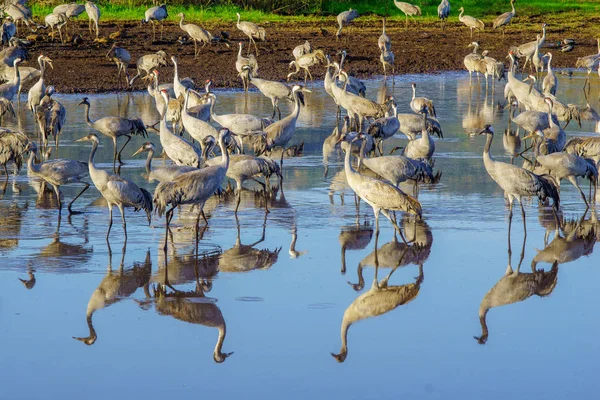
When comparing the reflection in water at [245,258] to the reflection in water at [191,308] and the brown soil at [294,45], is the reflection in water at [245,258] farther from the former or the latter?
the brown soil at [294,45]

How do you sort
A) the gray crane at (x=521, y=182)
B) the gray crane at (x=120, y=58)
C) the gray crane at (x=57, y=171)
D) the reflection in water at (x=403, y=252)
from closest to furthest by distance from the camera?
1. the reflection in water at (x=403, y=252)
2. the gray crane at (x=521, y=182)
3. the gray crane at (x=57, y=171)
4. the gray crane at (x=120, y=58)

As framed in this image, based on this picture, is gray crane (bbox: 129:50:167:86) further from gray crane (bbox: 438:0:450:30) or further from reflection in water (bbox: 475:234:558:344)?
reflection in water (bbox: 475:234:558:344)

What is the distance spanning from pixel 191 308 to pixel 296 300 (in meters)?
0.80

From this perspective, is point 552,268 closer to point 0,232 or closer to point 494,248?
point 494,248

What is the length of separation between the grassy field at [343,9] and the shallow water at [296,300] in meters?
20.0

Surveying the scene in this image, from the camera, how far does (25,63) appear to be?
22984 mm

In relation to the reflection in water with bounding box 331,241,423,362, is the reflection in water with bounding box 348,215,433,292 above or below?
below

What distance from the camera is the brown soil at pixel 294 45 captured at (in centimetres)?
2205

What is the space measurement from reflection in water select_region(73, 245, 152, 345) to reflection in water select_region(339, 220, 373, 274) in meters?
1.77

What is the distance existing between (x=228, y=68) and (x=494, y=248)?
47.7ft

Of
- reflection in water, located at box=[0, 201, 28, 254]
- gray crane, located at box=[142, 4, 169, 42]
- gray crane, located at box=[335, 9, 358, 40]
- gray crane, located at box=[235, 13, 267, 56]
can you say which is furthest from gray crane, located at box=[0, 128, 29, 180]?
gray crane, located at box=[335, 9, 358, 40]

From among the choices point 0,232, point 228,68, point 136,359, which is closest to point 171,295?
point 136,359

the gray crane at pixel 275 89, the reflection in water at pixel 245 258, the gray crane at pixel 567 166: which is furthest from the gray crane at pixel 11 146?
the gray crane at pixel 567 166

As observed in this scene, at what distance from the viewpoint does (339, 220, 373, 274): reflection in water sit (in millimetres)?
9484
